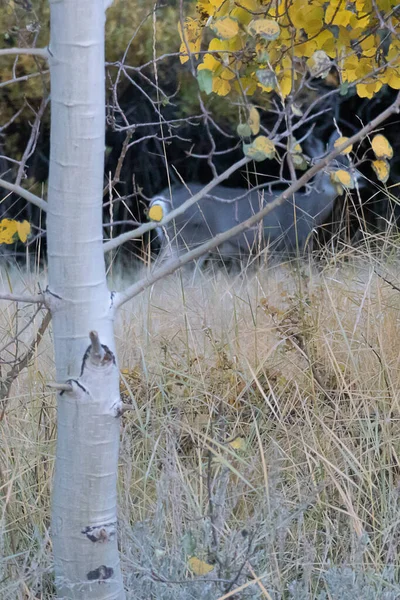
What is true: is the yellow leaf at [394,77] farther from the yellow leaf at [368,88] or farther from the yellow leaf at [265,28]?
the yellow leaf at [265,28]

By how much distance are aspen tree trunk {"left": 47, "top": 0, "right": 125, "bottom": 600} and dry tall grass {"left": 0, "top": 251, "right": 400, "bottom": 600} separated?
219mm

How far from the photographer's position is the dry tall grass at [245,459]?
168cm

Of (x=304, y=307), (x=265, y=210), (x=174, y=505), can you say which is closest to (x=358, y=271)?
(x=304, y=307)

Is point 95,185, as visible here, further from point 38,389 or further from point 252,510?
point 38,389

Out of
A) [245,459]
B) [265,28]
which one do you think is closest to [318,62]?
[265,28]

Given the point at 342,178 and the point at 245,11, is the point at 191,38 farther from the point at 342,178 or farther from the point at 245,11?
the point at 342,178

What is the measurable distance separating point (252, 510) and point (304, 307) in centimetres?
89

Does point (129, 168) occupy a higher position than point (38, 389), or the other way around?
point (129, 168)

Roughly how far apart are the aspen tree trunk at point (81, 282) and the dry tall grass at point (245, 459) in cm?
22

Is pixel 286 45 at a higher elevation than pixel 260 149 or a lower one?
higher

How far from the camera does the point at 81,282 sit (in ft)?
4.23

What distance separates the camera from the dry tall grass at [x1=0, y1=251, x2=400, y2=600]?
1684 millimetres

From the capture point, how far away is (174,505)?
192cm

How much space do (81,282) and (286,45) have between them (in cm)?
69
